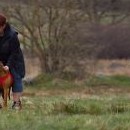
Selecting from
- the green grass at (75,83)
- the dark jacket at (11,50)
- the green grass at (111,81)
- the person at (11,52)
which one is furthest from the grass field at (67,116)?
the green grass at (111,81)

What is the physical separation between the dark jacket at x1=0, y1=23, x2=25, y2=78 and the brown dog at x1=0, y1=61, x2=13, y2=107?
6.2 inches

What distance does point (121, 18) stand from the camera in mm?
31750

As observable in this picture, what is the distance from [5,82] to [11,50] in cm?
51

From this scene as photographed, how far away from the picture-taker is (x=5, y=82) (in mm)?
9266

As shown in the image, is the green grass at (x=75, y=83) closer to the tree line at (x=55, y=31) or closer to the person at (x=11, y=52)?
the tree line at (x=55, y=31)

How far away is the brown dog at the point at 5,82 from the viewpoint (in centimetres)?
922

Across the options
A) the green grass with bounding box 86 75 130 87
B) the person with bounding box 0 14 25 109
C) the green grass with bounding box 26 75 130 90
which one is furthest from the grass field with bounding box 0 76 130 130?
the green grass with bounding box 86 75 130 87

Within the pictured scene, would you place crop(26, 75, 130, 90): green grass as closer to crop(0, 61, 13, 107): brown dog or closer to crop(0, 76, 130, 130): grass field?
crop(0, 76, 130, 130): grass field

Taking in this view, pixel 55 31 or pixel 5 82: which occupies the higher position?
pixel 5 82

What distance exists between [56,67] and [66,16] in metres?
2.21

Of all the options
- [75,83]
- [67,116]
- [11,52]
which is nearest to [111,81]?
[75,83]

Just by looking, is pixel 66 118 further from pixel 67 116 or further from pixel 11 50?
pixel 11 50

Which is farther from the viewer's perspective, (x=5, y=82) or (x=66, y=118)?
(x=5, y=82)

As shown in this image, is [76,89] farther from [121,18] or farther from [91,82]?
[121,18]
